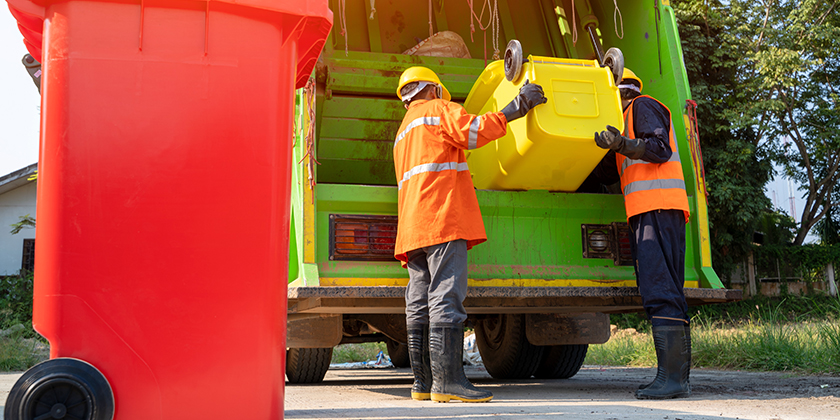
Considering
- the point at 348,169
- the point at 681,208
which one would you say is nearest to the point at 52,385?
the point at 681,208

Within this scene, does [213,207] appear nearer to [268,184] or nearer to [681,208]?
A: [268,184]

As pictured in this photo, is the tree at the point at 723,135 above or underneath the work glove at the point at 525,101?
above

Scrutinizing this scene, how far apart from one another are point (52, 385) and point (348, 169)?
117 inches

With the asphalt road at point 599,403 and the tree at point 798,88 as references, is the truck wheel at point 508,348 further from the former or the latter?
the tree at point 798,88

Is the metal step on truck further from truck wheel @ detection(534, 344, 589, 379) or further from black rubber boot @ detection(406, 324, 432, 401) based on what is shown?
truck wheel @ detection(534, 344, 589, 379)

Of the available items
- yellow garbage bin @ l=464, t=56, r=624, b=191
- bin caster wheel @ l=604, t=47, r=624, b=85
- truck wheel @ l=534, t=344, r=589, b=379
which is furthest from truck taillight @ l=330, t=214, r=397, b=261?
truck wheel @ l=534, t=344, r=589, b=379

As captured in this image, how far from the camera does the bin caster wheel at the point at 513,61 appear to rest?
3.10 metres

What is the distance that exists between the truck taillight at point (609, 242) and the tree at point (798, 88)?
12.9 metres

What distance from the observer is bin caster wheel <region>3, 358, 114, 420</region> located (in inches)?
63.2

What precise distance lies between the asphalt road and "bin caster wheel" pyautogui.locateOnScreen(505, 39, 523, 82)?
4.76 feet

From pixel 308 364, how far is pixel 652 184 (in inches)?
107

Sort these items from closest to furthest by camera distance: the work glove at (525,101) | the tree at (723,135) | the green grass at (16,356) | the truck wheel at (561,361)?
the work glove at (525,101)
the truck wheel at (561,361)
the green grass at (16,356)
the tree at (723,135)

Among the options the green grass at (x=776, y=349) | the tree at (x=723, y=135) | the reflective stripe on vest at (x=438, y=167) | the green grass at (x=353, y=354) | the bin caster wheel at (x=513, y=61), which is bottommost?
the green grass at (x=353, y=354)

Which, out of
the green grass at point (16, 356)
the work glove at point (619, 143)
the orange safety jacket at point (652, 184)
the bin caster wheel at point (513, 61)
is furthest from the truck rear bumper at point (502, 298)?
the green grass at point (16, 356)
